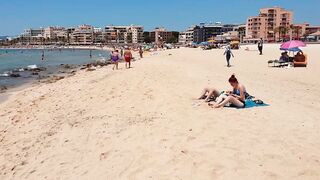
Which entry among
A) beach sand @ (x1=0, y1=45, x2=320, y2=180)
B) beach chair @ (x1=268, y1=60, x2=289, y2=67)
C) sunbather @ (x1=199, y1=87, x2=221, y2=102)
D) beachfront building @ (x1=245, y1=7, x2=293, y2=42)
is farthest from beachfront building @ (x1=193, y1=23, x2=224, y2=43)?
beach sand @ (x1=0, y1=45, x2=320, y2=180)

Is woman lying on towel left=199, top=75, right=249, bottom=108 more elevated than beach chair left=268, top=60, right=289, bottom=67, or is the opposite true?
beach chair left=268, top=60, right=289, bottom=67

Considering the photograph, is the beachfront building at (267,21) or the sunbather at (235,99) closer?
the sunbather at (235,99)

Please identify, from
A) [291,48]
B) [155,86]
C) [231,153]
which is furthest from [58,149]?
[291,48]

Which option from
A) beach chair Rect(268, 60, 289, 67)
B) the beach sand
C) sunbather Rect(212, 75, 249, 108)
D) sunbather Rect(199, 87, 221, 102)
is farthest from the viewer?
beach chair Rect(268, 60, 289, 67)

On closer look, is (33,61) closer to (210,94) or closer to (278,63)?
(278,63)

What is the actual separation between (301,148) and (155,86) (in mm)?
8047

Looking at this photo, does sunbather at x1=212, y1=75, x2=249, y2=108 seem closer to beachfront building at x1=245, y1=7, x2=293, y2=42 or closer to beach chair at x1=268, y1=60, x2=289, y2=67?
beach chair at x1=268, y1=60, x2=289, y2=67

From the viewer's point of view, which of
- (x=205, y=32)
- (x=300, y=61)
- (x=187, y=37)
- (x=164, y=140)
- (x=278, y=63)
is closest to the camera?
(x=164, y=140)

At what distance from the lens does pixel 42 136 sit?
787 cm

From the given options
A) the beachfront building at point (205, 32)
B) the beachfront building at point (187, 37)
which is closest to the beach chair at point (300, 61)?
the beachfront building at point (205, 32)

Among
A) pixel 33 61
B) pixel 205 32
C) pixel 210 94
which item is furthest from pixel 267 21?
pixel 210 94

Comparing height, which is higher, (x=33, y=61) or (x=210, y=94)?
(x=33, y=61)

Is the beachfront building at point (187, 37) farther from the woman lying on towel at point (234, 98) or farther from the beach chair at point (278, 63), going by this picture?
the woman lying on towel at point (234, 98)

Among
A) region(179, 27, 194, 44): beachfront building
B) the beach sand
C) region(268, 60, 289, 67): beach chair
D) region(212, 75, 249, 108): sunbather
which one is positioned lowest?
the beach sand
